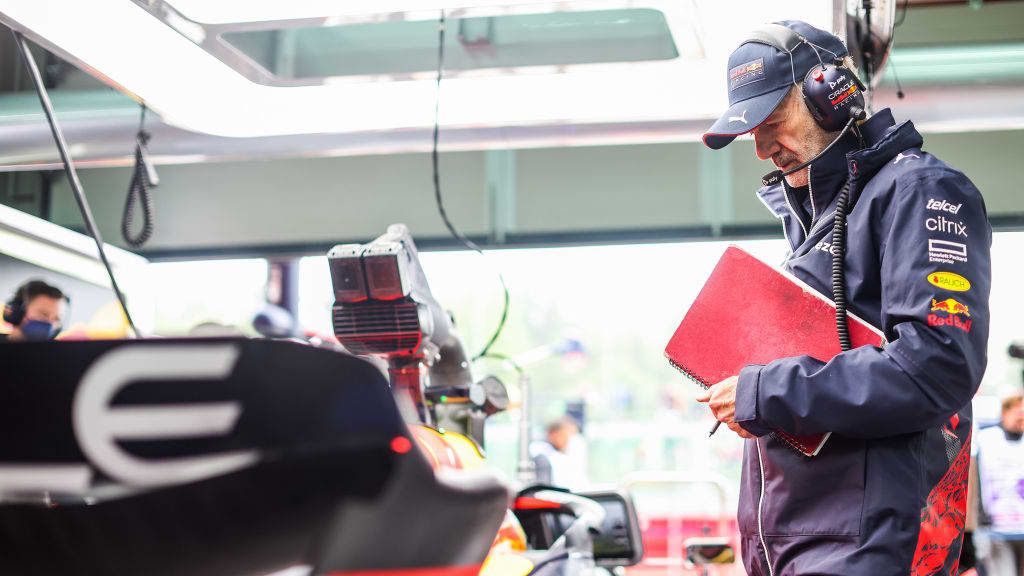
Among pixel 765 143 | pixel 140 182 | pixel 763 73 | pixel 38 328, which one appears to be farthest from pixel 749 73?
pixel 38 328

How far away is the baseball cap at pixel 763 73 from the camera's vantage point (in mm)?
1764

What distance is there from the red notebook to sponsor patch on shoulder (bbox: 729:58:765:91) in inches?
13.4

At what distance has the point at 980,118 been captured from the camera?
480 cm

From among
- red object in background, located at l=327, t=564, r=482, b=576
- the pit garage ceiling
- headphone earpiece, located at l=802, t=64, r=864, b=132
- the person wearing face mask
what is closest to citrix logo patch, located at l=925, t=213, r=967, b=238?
headphone earpiece, located at l=802, t=64, r=864, b=132

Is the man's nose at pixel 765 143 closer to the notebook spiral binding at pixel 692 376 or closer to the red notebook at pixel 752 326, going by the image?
the red notebook at pixel 752 326

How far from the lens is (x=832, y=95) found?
172cm

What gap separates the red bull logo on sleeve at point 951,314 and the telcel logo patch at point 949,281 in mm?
22

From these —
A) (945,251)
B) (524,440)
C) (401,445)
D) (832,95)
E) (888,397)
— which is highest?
(832,95)

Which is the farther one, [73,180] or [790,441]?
[73,180]

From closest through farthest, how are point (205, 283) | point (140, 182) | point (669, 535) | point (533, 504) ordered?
point (533, 504), point (140, 182), point (669, 535), point (205, 283)

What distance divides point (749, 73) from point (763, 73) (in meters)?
0.03

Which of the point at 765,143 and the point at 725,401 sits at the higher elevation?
the point at 765,143

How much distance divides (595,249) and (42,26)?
6.60 metres

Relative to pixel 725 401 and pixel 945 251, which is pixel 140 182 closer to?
pixel 725 401
